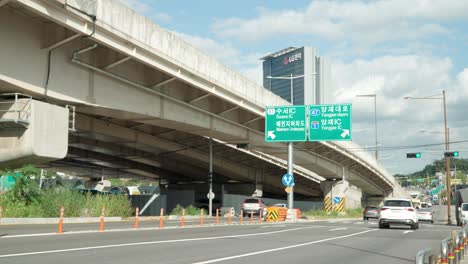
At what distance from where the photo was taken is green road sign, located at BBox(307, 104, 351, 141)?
1559 inches

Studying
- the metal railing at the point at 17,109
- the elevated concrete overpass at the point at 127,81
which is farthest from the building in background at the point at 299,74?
the metal railing at the point at 17,109

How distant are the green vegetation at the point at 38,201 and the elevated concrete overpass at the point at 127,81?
4601 millimetres

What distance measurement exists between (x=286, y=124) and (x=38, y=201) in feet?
61.1

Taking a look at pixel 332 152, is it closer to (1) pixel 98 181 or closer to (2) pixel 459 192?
(2) pixel 459 192

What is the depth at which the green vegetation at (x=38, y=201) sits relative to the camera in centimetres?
2609

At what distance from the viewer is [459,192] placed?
182 feet

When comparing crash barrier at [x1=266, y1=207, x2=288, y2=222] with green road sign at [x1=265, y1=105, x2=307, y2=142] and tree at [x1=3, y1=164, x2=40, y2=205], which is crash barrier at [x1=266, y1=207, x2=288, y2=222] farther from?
tree at [x1=3, y1=164, x2=40, y2=205]

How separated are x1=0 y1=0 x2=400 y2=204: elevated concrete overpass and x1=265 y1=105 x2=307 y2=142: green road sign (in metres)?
1.02

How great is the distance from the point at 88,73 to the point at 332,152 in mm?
35538

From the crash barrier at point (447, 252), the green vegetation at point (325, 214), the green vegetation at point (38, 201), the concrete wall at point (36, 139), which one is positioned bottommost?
the green vegetation at point (325, 214)

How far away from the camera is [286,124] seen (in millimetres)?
39875

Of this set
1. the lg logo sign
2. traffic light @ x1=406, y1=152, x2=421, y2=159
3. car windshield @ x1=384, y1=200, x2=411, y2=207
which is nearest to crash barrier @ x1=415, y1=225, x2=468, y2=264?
car windshield @ x1=384, y1=200, x2=411, y2=207

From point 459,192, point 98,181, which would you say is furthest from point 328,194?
point 98,181

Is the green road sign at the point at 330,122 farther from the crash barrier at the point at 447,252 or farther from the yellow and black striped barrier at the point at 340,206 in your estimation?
the crash barrier at the point at 447,252
